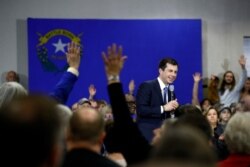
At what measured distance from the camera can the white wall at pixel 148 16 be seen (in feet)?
26.1

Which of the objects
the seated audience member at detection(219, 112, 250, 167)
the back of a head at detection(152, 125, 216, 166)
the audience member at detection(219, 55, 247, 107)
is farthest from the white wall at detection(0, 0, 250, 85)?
the back of a head at detection(152, 125, 216, 166)

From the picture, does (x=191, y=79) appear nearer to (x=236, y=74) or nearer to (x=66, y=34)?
(x=236, y=74)

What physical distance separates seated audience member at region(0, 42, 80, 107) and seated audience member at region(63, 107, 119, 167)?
794 mm

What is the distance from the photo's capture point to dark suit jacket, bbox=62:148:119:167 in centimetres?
184

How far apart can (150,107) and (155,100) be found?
0.09 metres

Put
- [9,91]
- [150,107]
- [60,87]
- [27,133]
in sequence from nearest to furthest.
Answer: [27,133], [9,91], [60,87], [150,107]

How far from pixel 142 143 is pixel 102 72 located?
579 cm

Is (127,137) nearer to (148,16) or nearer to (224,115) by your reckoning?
(224,115)

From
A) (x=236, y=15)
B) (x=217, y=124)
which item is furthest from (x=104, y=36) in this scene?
(x=217, y=124)

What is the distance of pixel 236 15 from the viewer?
28.0ft

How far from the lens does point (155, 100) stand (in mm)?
4355

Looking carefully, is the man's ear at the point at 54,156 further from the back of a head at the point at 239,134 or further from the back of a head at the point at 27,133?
the back of a head at the point at 239,134

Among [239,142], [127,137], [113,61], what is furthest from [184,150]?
[113,61]

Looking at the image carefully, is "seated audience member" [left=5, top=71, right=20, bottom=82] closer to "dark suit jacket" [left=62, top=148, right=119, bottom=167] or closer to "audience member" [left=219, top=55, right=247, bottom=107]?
"audience member" [left=219, top=55, right=247, bottom=107]
